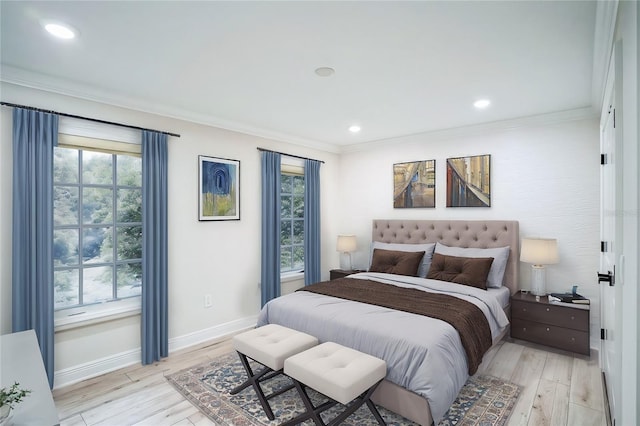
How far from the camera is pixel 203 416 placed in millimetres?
2342

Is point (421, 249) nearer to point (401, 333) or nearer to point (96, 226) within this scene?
point (401, 333)

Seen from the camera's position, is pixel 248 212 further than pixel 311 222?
No

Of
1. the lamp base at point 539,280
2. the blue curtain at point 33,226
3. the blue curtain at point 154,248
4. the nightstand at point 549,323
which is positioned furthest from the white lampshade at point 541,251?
the blue curtain at point 33,226

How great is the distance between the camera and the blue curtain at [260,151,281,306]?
4293mm

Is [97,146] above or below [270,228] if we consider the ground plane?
above

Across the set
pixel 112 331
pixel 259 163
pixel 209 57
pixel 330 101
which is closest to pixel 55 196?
pixel 112 331

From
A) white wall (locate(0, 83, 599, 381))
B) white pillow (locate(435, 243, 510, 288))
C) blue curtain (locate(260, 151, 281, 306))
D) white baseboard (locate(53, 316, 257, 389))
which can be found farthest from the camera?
blue curtain (locate(260, 151, 281, 306))

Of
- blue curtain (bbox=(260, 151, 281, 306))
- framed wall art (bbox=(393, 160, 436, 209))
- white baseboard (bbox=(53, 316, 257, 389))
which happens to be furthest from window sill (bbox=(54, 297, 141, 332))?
framed wall art (bbox=(393, 160, 436, 209))

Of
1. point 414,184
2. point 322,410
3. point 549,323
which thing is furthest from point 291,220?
point 549,323

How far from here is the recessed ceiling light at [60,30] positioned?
1.93 m

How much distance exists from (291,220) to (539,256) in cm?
304

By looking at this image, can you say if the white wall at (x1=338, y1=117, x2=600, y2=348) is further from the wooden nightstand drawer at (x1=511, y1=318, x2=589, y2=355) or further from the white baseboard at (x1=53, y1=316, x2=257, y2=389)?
the white baseboard at (x1=53, y1=316, x2=257, y2=389)

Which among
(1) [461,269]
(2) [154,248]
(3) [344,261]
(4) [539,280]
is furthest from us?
(3) [344,261]

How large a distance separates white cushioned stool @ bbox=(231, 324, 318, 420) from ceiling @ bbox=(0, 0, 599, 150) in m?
2.03
